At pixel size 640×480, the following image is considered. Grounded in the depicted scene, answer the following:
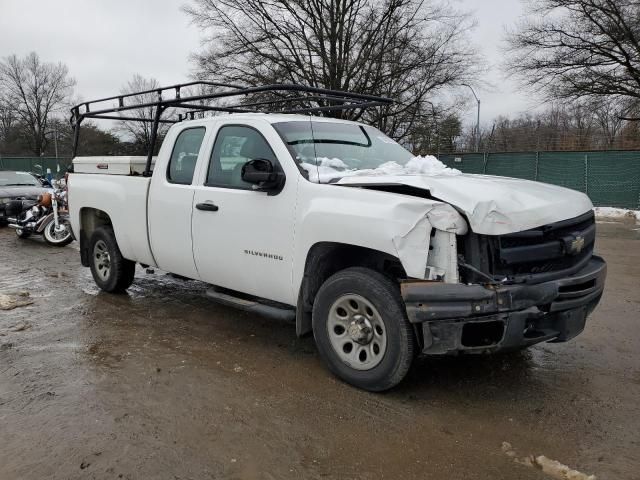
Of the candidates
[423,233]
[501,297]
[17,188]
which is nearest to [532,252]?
[501,297]

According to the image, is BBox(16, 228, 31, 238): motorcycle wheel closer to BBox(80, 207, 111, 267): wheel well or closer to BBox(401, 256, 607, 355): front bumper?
BBox(80, 207, 111, 267): wheel well

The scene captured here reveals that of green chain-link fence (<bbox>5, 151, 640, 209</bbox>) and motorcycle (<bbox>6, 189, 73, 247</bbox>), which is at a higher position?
green chain-link fence (<bbox>5, 151, 640, 209</bbox>)

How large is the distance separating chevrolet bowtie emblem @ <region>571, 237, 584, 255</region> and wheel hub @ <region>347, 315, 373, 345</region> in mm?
1470

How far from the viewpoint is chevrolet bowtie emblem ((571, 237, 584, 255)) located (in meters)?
3.71

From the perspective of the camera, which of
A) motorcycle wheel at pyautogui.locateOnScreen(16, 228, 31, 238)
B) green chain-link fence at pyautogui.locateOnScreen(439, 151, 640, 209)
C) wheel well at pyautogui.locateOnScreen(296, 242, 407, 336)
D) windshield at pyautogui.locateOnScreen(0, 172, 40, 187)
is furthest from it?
green chain-link fence at pyautogui.locateOnScreen(439, 151, 640, 209)

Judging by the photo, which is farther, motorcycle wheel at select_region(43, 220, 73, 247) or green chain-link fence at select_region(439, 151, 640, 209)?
green chain-link fence at select_region(439, 151, 640, 209)

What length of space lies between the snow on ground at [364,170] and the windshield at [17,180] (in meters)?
12.9

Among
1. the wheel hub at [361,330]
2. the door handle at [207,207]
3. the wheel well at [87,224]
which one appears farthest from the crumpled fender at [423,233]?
the wheel well at [87,224]

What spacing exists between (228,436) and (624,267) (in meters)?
7.39

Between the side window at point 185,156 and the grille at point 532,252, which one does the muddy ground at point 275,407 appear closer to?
the grille at point 532,252

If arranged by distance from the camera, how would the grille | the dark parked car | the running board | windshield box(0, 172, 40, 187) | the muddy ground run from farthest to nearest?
windshield box(0, 172, 40, 187) < the dark parked car < the running board < the grille < the muddy ground

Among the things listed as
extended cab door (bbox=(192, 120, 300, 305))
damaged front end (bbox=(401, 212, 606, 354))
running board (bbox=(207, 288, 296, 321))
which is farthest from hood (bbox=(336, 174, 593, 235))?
running board (bbox=(207, 288, 296, 321))

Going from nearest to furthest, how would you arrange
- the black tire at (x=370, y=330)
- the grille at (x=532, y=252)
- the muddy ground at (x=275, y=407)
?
the muddy ground at (x=275, y=407)
the grille at (x=532, y=252)
the black tire at (x=370, y=330)

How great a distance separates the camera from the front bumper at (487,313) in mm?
3301
